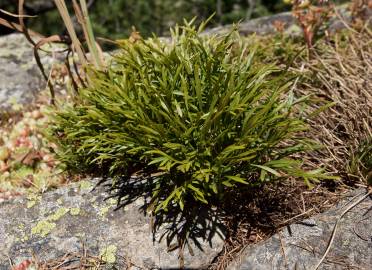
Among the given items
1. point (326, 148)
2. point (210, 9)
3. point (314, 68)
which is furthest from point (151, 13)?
point (326, 148)

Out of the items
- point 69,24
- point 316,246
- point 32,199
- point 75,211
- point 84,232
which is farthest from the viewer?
point 69,24

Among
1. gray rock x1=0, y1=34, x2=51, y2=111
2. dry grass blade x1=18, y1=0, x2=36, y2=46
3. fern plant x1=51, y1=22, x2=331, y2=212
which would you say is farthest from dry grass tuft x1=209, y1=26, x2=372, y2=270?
gray rock x1=0, y1=34, x2=51, y2=111

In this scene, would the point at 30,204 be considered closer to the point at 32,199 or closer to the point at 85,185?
the point at 32,199

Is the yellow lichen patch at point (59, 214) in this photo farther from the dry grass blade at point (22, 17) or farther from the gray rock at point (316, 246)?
the dry grass blade at point (22, 17)

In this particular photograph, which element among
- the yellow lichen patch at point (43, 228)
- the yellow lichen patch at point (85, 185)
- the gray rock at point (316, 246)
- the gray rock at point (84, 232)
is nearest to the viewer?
the gray rock at point (316, 246)

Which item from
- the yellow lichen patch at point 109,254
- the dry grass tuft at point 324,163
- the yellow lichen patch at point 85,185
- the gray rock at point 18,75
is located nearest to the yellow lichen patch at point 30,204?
the yellow lichen patch at point 85,185

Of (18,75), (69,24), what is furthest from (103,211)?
(18,75)
